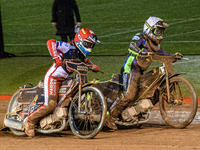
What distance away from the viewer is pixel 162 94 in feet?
29.0

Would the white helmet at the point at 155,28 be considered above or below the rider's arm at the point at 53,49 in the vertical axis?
above

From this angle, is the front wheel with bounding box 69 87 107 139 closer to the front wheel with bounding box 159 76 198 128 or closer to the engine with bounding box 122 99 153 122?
the engine with bounding box 122 99 153 122

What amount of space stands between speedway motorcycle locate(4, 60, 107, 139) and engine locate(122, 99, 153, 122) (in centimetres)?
56

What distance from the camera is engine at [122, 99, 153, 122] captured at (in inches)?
341

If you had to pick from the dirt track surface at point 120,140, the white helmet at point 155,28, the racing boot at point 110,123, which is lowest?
the dirt track surface at point 120,140

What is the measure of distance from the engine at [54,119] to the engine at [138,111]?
3.83 feet

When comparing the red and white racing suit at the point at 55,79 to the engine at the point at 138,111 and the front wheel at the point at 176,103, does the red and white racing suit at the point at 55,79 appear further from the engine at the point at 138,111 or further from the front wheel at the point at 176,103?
the front wheel at the point at 176,103

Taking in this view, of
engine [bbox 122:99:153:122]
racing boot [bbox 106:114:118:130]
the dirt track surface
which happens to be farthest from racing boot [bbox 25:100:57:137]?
engine [bbox 122:99:153:122]

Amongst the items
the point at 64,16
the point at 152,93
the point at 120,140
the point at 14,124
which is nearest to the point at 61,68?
the point at 14,124

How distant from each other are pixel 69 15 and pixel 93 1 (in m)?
17.4

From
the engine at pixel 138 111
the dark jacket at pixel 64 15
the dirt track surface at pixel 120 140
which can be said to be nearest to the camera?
the dirt track surface at pixel 120 140

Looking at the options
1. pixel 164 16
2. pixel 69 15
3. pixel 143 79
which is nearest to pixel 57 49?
pixel 143 79

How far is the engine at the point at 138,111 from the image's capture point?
865cm

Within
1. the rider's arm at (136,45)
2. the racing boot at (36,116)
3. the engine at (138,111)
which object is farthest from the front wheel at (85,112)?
the rider's arm at (136,45)
